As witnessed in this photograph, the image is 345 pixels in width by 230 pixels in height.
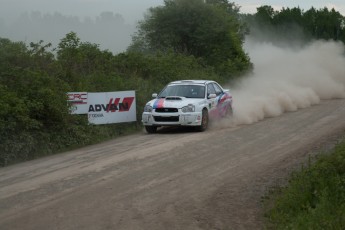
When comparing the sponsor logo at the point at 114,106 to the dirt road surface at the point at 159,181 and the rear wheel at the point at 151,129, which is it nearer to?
the rear wheel at the point at 151,129

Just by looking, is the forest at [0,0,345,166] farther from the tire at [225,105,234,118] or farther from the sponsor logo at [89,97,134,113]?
the tire at [225,105,234,118]

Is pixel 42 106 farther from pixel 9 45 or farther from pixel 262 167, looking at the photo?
pixel 262 167

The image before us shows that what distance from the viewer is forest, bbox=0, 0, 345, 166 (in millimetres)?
13883

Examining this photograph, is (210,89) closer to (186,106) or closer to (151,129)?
(186,106)

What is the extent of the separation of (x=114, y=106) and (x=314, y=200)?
11.8 meters

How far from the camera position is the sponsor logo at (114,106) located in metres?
17.6

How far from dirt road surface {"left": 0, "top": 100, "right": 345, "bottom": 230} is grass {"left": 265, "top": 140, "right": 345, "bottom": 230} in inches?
12.6

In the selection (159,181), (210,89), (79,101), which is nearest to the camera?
(159,181)

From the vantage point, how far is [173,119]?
55.4ft

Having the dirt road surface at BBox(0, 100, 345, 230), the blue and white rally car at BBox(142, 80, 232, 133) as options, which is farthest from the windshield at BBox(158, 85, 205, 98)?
the dirt road surface at BBox(0, 100, 345, 230)

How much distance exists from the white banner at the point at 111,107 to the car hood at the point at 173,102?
145cm

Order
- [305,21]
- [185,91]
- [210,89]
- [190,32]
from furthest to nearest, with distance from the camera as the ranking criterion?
[305,21] < [190,32] < [210,89] < [185,91]

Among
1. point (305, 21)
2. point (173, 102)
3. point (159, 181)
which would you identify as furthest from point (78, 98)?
point (305, 21)

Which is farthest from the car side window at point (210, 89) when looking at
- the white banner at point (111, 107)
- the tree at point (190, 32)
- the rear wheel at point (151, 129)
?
the tree at point (190, 32)
